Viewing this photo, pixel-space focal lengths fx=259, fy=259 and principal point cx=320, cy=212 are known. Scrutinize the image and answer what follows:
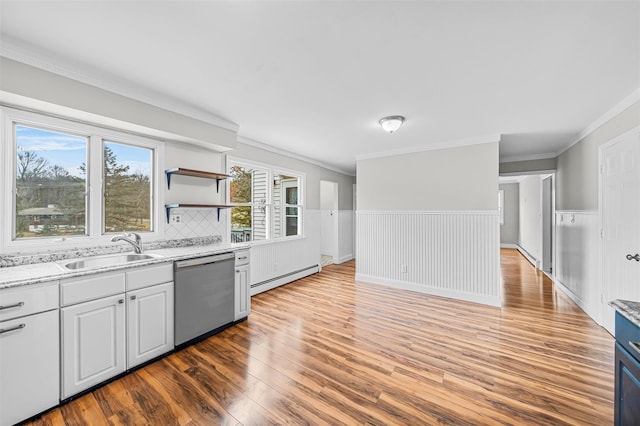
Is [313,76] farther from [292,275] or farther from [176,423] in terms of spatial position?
[292,275]

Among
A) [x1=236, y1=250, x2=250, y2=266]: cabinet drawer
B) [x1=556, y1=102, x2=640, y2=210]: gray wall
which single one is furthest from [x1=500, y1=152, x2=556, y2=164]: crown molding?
[x1=236, y1=250, x2=250, y2=266]: cabinet drawer

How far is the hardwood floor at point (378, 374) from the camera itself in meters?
1.75

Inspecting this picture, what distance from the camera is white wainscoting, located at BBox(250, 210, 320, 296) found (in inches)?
172

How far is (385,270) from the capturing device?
479 cm

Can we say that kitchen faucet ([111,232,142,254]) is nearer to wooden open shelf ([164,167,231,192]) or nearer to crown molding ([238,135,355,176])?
wooden open shelf ([164,167,231,192])

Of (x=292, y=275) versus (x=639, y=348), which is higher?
(x=639, y=348)

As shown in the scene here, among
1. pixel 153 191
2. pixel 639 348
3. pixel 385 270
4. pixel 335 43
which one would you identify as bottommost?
pixel 385 270

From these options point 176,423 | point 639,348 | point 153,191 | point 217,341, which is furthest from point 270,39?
point 217,341

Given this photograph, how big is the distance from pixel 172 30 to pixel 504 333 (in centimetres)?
412

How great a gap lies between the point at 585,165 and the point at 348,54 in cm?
382

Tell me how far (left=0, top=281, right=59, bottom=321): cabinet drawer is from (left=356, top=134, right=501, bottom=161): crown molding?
453 cm

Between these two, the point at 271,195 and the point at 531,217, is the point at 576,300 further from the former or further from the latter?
the point at 271,195

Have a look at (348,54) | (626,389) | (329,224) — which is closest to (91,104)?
(348,54)

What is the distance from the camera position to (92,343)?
6.40 ft
